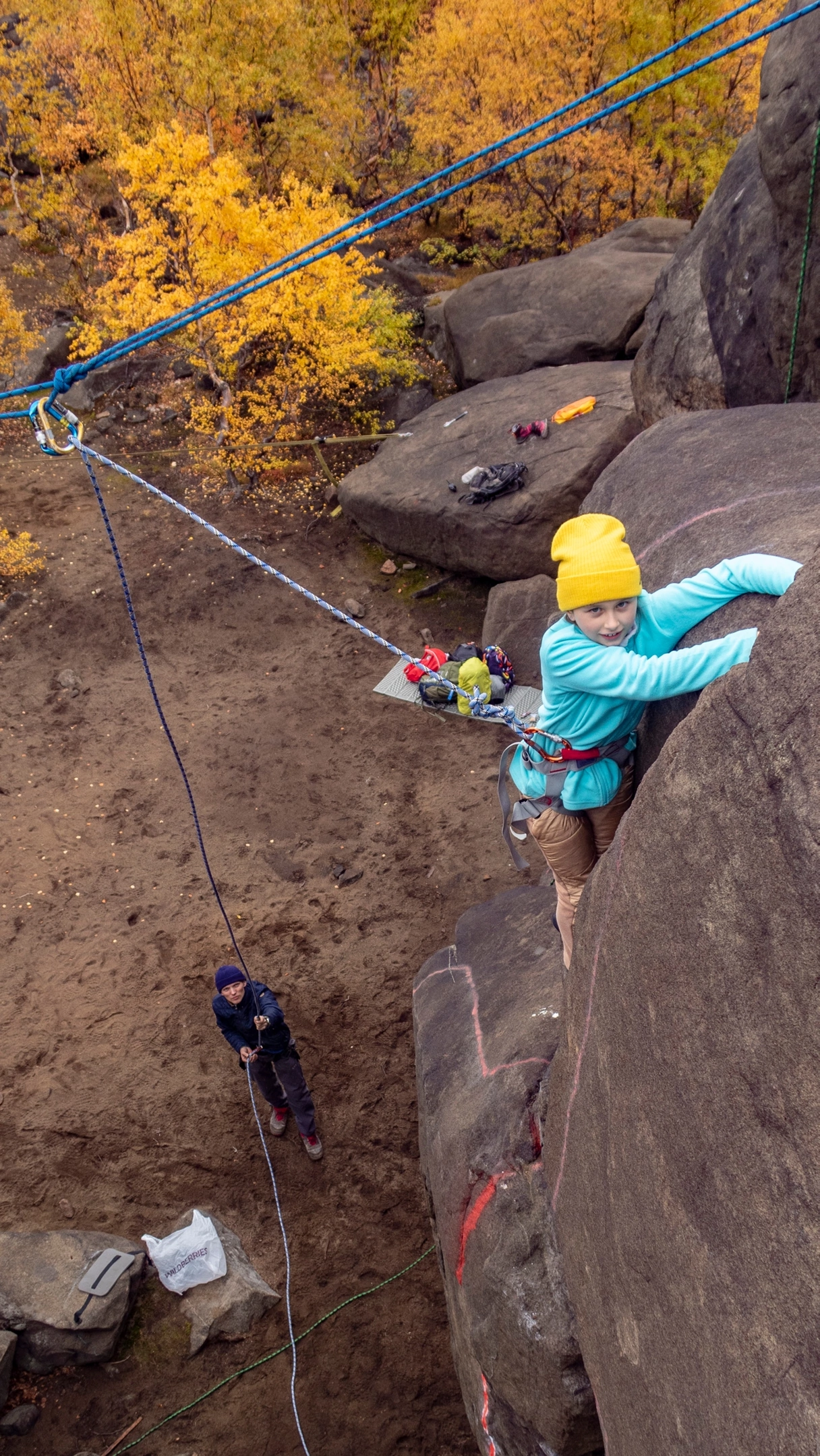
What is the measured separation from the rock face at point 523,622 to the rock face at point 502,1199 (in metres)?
5.06

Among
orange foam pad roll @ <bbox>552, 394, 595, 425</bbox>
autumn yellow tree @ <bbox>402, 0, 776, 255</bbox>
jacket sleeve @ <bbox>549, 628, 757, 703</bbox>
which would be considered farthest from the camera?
autumn yellow tree @ <bbox>402, 0, 776, 255</bbox>

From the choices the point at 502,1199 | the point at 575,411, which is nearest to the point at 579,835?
the point at 502,1199

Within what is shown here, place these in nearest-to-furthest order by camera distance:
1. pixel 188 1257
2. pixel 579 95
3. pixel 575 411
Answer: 1. pixel 188 1257
2. pixel 575 411
3. pixel 579 95

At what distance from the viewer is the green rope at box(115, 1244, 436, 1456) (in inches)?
207

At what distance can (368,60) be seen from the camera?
2348 cm

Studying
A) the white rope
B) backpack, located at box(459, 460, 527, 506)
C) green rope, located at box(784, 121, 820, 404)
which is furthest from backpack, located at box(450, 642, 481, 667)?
the white rope

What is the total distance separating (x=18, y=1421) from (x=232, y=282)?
12724 mm

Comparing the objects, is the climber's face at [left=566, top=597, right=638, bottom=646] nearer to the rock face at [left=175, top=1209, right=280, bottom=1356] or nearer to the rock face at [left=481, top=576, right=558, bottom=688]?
the rock face at [left=175, top=1209, right=280, bottom=1356]

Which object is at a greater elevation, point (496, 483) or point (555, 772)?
point (555, 772)

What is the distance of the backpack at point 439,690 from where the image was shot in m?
10.2

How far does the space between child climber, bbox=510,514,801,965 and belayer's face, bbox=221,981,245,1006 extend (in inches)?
102

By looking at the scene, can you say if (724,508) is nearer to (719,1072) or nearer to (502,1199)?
(719,1072)

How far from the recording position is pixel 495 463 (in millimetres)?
12094

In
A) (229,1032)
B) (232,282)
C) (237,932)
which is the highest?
(232,282)
